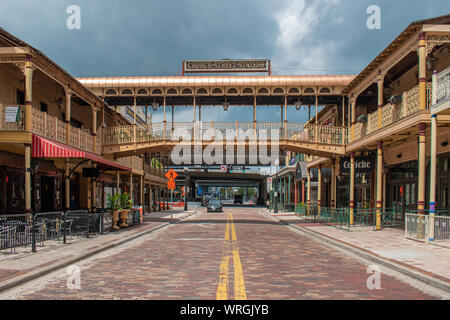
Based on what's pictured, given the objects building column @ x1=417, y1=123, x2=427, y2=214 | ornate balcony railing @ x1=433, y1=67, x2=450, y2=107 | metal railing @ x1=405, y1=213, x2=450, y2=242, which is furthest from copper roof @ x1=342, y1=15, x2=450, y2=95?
metal railing @ x1=405, y1=213, x2=450, y2=242

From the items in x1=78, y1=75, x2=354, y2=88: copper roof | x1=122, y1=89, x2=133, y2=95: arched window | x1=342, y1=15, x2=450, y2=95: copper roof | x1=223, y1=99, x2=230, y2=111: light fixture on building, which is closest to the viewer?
x1=342, y1=15, x2=450, y2=95: copper roof

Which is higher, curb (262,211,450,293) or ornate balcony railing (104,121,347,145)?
ornate balcony railing (104,121,347,145)

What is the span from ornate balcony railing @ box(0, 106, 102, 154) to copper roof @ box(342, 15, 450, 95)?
14.4 metres

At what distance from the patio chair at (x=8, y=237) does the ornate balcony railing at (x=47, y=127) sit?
4.79 metres

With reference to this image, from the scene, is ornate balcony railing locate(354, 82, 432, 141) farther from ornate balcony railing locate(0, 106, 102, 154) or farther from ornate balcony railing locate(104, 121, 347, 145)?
ornate balcony railing locate(0, 106, 102, 154)

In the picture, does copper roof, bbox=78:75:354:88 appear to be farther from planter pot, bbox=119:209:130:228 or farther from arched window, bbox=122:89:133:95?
planter pot, bbox=119:209:130:228

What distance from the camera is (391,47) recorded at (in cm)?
1634

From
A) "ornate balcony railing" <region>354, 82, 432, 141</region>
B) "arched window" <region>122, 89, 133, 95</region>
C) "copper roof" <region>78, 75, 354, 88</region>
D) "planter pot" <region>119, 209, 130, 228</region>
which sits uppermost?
"copper roof" <region>78, 75, 354, 88</region>

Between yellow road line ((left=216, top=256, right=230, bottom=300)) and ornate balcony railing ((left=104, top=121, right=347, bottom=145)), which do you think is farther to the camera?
ornate balcony railing ((left=104, top=121, right=347, bottom=145))

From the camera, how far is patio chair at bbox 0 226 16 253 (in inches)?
429

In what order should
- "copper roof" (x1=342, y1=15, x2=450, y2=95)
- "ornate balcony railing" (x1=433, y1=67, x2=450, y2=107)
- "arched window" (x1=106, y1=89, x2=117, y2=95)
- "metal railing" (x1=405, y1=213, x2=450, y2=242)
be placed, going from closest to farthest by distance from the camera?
"ornate balcony railing" (x1=433, y1=67, x2=450, y2=107) → "metal railing" (x1=405, y1=213, x2=450, y2=242) → "copper roof" (x1=342, y1=15, x2=450, y2=95) → "arched window" (x1=106, y1=89, x2=117, y2=95)

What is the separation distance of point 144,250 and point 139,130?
11944 millimetres

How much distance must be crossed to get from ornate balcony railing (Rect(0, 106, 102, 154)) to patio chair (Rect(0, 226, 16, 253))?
4.79 meters

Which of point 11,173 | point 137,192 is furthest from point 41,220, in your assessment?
point 137,192
